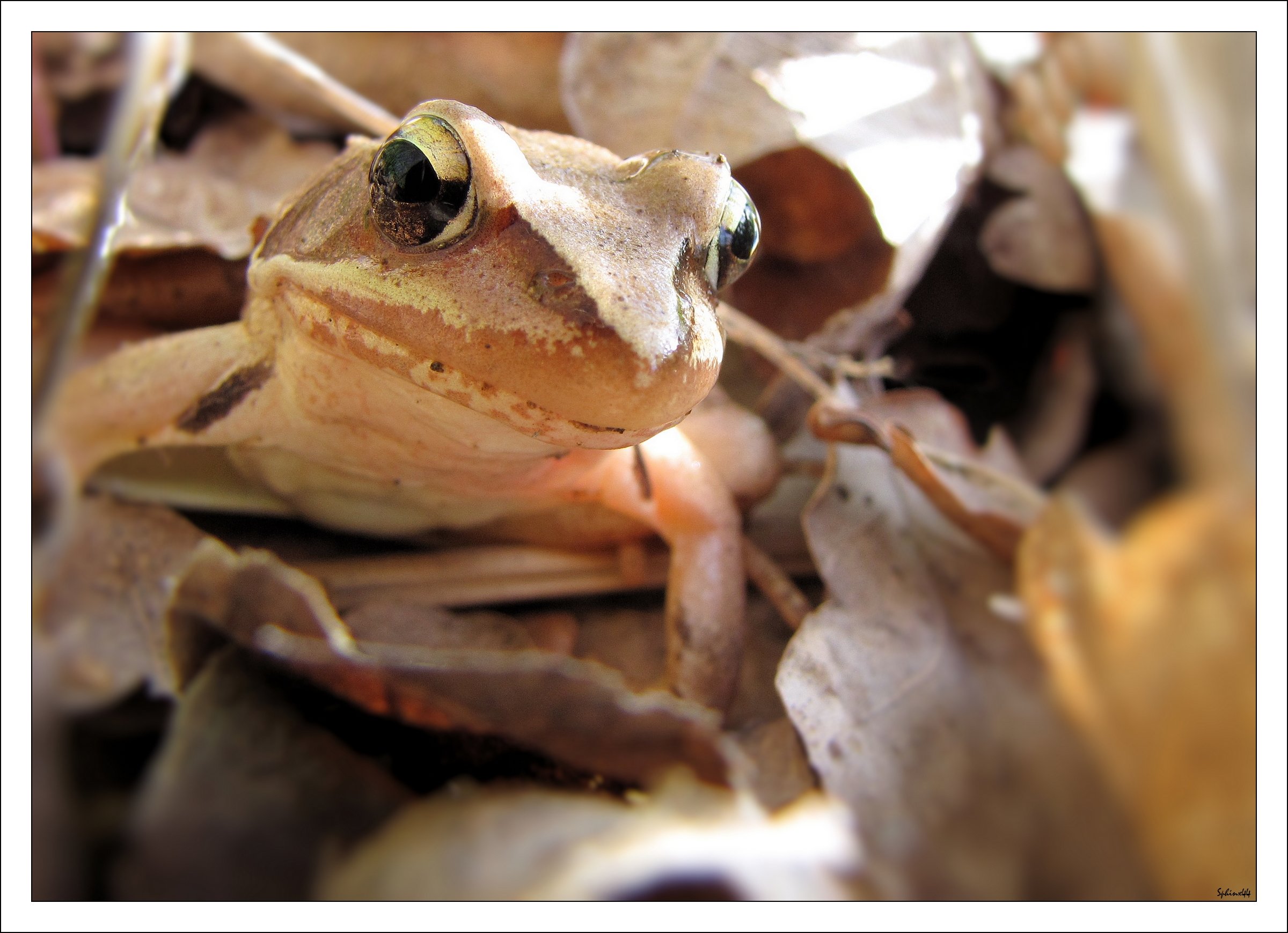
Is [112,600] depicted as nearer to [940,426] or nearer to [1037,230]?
[940,426]

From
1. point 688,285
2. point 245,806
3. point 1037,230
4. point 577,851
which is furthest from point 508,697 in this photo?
point 1037,230

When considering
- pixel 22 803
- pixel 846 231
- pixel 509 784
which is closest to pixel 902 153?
pixel 846 231

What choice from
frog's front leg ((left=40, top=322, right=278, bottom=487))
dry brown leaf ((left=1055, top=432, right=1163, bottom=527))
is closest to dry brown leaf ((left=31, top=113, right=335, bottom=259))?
frog's front leg ((left=40, top=322, right=278, bottom=487))

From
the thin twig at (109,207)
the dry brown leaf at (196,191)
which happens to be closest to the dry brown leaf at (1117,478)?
the dry brown leaf at (196,191)

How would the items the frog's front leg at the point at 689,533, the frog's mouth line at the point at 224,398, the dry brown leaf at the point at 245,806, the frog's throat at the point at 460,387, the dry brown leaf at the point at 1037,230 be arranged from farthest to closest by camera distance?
the dry brown leaf at the point at 1037,230, the frog's front leg at the point at 689,533, the frog's mouth line at the point at 224,398, the frog's throat at the point at 460,387, the dry brown leaf at the point at 245,806

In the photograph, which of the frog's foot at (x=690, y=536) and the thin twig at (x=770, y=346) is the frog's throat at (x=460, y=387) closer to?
the frog's foot at (x=690, y=536)

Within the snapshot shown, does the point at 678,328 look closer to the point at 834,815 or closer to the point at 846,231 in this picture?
the point at 834,815
